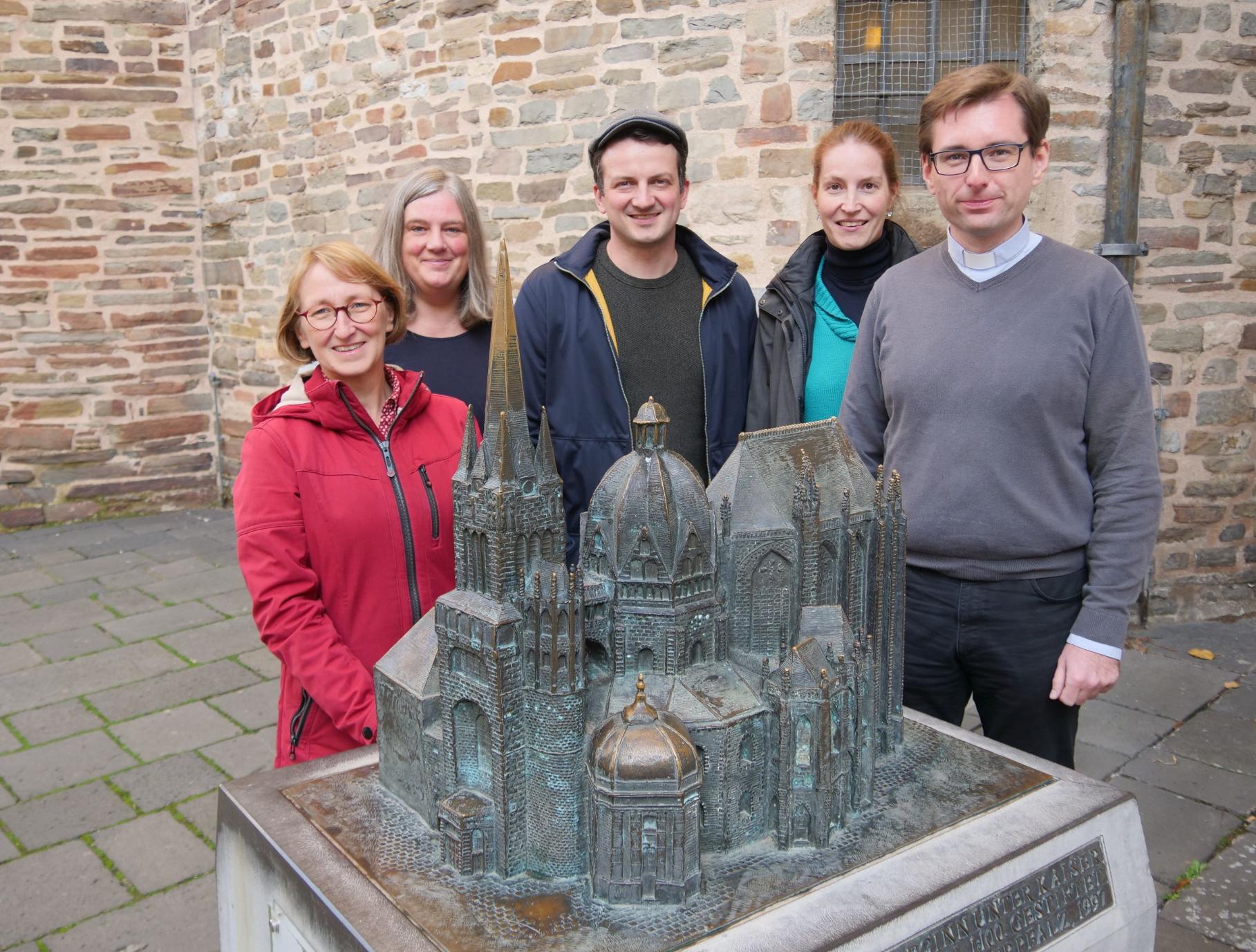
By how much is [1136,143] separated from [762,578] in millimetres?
5153

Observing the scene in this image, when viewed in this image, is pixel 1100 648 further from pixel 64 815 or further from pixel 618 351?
pixel 64 815

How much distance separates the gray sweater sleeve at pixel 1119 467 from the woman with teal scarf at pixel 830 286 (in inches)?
36.9

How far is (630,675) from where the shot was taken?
1935 millimetres

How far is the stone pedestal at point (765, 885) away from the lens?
1725 millimetres

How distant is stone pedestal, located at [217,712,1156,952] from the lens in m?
1.72

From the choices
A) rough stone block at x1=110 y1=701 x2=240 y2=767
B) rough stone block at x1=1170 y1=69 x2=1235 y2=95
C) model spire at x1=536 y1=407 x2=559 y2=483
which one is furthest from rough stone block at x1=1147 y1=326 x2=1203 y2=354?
rough stone block at x1=110 y1=701 x2=240 y2=767

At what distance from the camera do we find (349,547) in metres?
2.53

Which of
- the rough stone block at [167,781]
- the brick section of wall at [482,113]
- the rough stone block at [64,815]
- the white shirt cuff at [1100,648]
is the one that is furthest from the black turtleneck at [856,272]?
the rough stone block at [64,815]

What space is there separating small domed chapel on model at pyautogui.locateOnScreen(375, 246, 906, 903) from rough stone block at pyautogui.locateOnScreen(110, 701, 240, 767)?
3409 millimetres

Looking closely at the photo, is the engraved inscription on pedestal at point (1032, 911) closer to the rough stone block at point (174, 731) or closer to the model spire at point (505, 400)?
the model spire at point (505, 400)

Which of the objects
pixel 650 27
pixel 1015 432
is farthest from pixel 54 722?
pixel 650 27

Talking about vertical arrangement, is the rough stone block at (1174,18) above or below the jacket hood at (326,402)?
above

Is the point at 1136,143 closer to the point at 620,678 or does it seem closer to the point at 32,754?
the point at 620,678

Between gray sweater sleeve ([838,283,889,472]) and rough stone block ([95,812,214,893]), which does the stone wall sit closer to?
gray sweater sleeve ([838,283,889,472])
